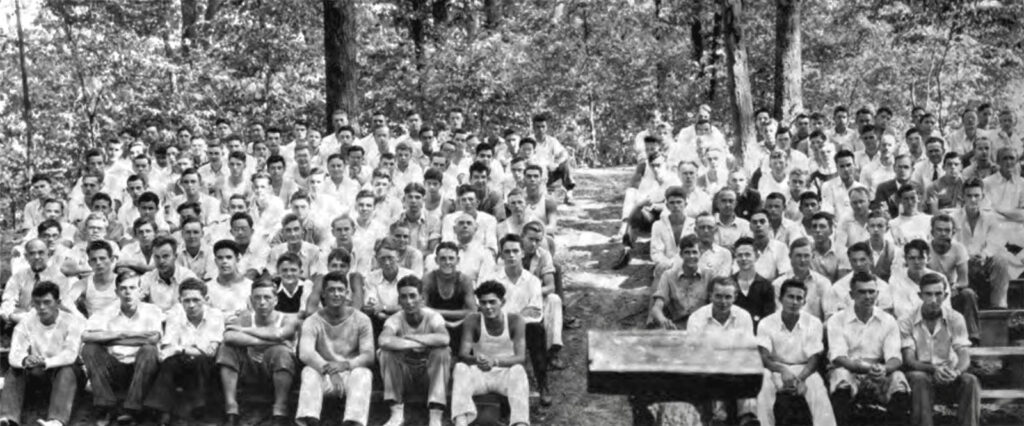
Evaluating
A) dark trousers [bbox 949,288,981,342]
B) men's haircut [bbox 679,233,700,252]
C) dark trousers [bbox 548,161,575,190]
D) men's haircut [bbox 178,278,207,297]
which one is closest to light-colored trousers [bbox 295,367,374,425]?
men's haircut [bbox 178,278,207,297]

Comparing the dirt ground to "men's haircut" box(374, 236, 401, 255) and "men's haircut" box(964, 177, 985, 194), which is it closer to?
"men's haircut" box(374, 236, 401, 255)

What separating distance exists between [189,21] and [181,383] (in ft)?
51.0

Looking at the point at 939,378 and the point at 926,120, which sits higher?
the point at 926,120

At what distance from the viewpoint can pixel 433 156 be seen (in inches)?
417

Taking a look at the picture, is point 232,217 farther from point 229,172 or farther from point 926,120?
point 926,120

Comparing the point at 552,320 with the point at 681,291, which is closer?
the point at 552,320

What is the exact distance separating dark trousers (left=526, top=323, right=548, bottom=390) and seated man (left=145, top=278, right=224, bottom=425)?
2.41 m

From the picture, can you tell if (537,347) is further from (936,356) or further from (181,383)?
(936,356)

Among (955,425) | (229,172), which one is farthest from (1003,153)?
(229,172)

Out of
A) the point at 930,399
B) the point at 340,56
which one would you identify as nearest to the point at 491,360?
the point at 930,399

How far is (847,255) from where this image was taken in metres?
8.06

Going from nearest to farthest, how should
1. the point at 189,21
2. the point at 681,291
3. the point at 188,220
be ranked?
1. the point at 681,291
2. the point at 188,220
3. the point at 189,21

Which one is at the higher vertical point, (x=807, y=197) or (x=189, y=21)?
(x=189, y=21)

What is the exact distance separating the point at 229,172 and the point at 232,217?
7.17 ft
